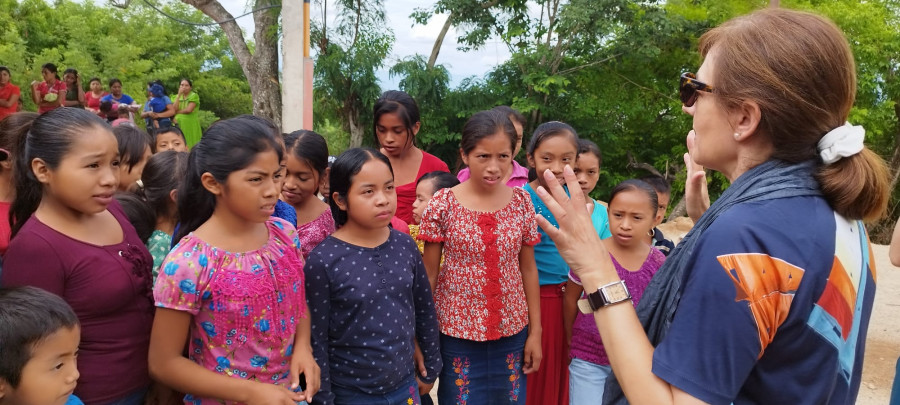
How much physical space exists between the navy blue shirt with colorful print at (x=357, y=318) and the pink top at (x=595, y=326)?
3.11ft

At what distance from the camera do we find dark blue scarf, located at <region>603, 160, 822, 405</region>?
128cm

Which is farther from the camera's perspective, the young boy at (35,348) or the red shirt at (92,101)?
the red shirt at (92,101)

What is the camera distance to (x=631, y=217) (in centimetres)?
295

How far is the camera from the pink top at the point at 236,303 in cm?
180

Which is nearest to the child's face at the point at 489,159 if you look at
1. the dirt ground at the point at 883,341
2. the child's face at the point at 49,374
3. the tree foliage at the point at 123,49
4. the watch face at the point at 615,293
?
the watch face at the point at 615,293

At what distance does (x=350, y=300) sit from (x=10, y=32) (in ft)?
63.6

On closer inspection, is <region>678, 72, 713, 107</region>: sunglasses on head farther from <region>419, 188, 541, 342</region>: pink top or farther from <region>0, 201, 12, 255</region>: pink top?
<region>0, 201, 12, 255</region>: pink top

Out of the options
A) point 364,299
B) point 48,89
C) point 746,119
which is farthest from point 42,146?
point 48,89

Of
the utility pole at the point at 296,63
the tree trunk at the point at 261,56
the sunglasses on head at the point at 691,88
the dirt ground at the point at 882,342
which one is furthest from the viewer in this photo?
the tree trunk at the point at 261,56

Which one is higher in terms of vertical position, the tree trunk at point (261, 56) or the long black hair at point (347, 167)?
the long black hair at point (347, 167)

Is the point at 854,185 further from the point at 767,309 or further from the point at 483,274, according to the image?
the point at 483,274

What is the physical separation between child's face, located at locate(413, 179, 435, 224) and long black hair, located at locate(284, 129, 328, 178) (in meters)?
0.68

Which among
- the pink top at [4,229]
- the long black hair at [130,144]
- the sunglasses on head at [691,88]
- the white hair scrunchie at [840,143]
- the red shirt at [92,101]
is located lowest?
the red shirt at [92,101]

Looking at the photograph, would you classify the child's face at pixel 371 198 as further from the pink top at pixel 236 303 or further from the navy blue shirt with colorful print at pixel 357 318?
the pink top at pixel 236 303
